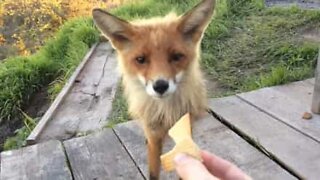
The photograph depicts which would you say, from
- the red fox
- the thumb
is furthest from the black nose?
the thumb

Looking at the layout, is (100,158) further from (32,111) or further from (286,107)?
(32,111)

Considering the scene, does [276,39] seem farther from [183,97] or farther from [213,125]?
[183,97]

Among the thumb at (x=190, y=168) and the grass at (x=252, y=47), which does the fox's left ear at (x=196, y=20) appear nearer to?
the thumb at (x=190, y=168)

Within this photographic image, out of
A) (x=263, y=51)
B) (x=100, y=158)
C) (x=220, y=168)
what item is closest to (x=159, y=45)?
(x=220, y=168)

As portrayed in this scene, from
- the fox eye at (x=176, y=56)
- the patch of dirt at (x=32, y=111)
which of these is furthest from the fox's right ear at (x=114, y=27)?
the patch of dirt at (x=32, y=111)

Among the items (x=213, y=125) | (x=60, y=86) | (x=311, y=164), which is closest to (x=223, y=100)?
(x=213, y=125)
